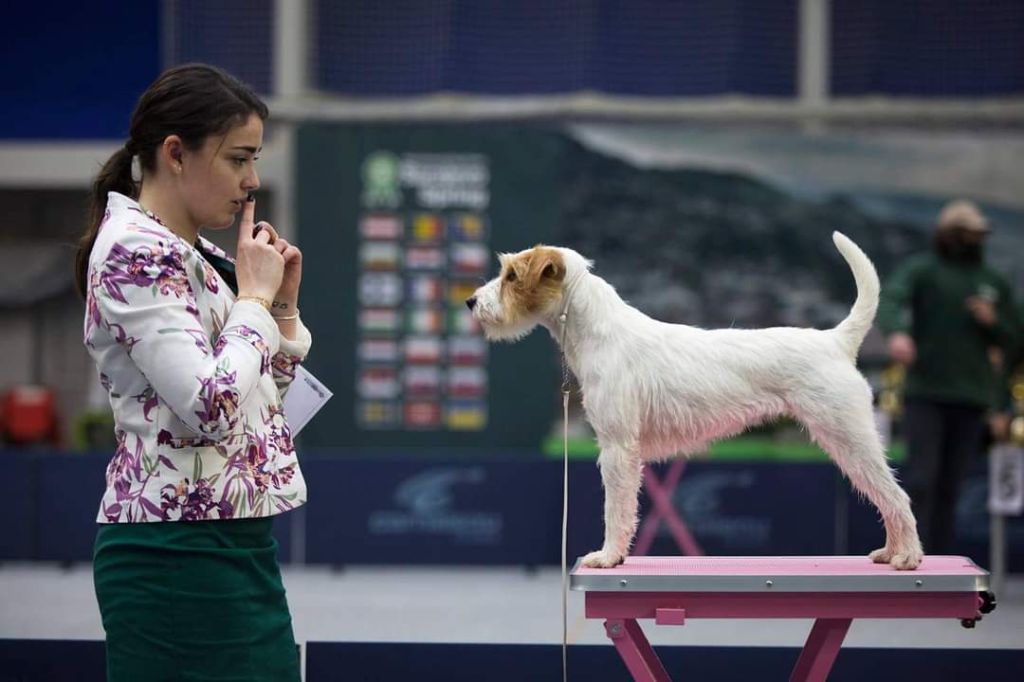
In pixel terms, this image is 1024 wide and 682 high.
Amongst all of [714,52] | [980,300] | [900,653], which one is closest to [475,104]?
[714,52]

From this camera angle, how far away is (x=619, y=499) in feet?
8.63

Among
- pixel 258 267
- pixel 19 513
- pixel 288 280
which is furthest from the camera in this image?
pixel 19 513

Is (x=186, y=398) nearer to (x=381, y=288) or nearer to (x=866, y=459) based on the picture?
(x=866, y=459)

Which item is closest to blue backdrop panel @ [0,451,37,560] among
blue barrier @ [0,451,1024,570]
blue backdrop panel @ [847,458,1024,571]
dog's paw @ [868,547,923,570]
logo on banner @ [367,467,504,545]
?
blue barrier @ [0,451,1024,570]

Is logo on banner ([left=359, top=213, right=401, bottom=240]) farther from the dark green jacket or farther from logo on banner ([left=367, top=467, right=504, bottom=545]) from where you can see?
the dark green jacket

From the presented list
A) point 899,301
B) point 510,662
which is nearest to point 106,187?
point 510,662

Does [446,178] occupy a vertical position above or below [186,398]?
above

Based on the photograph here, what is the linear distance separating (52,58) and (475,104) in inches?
152

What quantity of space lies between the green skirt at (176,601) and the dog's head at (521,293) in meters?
0.74

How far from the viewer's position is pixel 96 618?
16.5 ft

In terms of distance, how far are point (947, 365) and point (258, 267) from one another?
4529 mm

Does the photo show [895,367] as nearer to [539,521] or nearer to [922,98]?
[539,521]

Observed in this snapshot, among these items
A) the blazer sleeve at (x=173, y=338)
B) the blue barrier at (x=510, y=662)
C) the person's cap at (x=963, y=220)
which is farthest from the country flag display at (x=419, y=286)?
the blazer sleeve at (x=173, y=338)

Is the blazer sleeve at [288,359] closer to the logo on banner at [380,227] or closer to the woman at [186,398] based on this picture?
the woman at [186,398]
